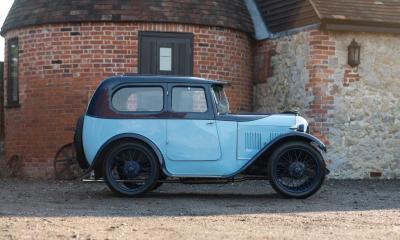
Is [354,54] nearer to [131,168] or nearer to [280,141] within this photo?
[280,141]

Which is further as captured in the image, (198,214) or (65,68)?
(65,68)

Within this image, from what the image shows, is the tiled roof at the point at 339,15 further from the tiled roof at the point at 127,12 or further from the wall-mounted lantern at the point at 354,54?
the tiled roof at the point at 127,12

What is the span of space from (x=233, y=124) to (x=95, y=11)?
5.38 m

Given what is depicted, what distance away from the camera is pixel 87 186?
12.4 m

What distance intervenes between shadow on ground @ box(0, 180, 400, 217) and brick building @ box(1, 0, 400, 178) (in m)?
1.62

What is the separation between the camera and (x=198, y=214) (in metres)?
7.99

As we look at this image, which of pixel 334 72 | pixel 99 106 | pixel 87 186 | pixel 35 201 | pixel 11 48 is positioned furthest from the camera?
pixel 11 48

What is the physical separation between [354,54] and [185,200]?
19.1 feet

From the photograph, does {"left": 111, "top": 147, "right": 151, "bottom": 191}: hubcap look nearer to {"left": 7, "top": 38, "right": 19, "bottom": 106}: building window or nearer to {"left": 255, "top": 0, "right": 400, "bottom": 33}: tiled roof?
{"left": 255, "top": 0, "right": 400, "bottom": 33}: tiled roof

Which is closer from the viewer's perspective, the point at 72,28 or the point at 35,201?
the point at 35,201

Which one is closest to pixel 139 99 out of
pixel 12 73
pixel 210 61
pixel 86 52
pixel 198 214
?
pixel 198 214

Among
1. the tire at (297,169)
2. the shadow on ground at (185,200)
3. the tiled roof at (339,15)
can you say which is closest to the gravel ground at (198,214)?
the shadow on ground at (185,200)

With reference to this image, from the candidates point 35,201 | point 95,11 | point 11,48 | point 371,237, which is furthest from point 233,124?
point 11,48

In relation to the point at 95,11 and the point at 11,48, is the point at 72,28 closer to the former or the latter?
the point at 95,11
